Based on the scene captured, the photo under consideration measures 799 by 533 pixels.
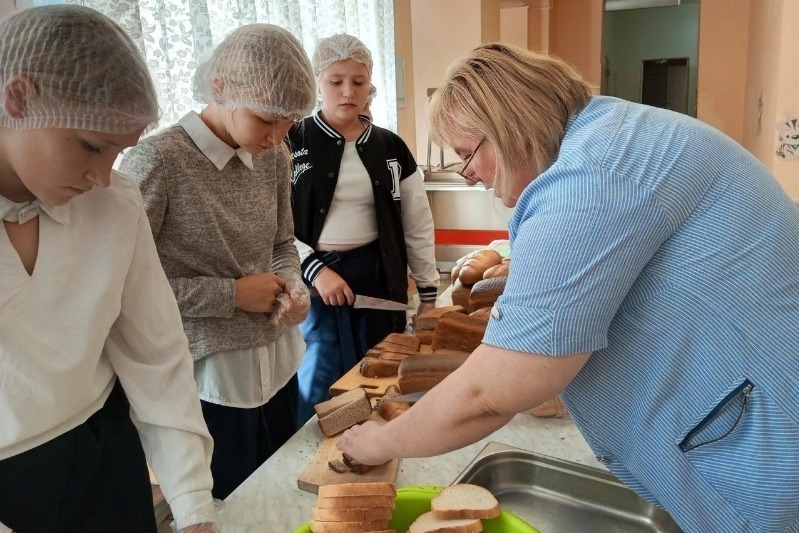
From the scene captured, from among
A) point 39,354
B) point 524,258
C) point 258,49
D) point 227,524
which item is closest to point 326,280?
point 258,49

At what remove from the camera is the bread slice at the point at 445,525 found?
987 millimetres

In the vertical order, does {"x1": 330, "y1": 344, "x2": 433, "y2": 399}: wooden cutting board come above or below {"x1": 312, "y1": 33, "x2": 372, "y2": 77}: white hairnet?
below

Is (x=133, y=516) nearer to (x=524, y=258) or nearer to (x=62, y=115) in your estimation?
(x=62, y=115)

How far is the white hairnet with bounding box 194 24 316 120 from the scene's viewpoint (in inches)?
56.0

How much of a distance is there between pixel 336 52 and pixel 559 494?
1673 millimetres

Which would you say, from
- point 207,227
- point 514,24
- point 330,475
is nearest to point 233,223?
point 207,227

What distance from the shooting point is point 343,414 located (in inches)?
57.0

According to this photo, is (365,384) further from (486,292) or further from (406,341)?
(486,292)

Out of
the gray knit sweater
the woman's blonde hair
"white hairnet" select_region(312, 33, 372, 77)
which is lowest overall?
the gray knit sweater

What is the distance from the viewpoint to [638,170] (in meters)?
0.78

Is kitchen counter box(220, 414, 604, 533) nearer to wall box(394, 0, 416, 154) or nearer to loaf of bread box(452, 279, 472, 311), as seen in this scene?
loaf of bread box(452, 279, 472, 311)

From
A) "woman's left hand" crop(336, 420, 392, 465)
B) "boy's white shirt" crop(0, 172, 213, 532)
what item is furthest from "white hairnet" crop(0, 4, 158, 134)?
"woman's left hand" crop(336, 420, 392, 465)

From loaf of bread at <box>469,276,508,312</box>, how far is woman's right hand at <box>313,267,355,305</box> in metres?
0.41

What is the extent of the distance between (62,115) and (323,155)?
4.85 feet
